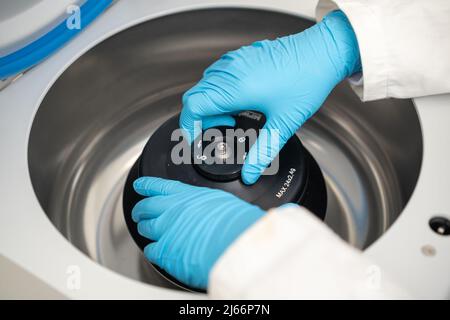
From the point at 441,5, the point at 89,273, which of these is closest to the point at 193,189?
the point at 89,273

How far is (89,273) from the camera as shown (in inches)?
26.0

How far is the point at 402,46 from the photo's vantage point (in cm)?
87

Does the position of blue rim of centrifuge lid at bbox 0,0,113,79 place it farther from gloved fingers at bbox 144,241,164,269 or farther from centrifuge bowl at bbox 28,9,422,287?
gloved fingers at bbox 144,241,164,269

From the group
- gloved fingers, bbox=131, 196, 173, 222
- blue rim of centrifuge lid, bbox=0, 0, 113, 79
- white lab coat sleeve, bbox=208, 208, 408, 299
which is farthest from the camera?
blue rim of centrifuge lid, bbox=0, 0, 113, 79

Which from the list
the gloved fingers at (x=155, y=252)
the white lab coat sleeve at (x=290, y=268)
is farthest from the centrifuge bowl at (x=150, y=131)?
the white lab coat sleeve at (x=290, y=268)

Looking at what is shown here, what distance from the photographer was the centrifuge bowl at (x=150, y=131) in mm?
959

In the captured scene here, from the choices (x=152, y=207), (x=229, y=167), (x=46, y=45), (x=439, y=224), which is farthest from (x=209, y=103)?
(x=439, y=224)

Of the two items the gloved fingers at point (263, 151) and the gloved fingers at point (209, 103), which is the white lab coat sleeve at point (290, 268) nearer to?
the gloved fingers at point (263, 151)

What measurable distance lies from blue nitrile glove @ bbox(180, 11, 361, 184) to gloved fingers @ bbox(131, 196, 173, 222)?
0.16 m

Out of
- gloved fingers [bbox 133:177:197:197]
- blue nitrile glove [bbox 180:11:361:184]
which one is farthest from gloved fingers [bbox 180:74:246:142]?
gloved fingers [bbox 133:177:197:197]

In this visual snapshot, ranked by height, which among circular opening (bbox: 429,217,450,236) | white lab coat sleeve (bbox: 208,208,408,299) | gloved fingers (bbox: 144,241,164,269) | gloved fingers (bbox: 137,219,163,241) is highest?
gloved fingers (bbox: 137,219,163,241)

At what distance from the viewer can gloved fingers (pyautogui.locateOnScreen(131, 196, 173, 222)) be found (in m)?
0.80

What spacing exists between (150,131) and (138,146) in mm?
52

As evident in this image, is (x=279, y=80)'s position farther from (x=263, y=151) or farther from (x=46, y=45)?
(x=46, y=45)
